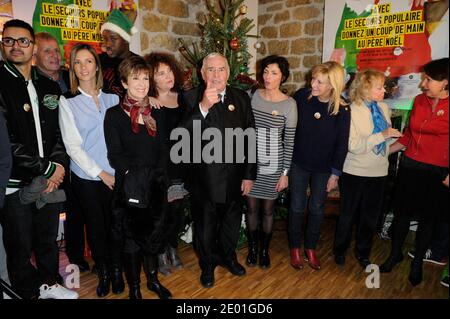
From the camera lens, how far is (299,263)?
2.47 metres

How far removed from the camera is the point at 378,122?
6.61ft

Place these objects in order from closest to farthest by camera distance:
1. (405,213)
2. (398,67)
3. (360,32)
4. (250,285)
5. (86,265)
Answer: (405,213) → (398,67) → (250,285) → (360,32) → (86,265)

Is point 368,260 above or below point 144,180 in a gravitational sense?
below

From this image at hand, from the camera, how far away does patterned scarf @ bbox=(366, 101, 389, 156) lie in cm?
200

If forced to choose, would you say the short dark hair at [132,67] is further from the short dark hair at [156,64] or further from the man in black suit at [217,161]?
the man in black suit at [217,161]

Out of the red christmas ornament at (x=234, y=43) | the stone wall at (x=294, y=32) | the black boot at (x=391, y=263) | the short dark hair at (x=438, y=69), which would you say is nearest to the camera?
the short dark hair at (x=438, y=69)

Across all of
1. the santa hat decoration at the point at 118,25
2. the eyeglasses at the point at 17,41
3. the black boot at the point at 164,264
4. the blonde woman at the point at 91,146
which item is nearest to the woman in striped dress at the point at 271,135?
the black boot at the point at 164,264

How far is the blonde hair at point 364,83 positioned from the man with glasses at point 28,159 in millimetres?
1935

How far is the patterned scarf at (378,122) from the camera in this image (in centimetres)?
200

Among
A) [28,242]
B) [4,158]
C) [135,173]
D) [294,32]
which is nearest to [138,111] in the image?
[135,173]

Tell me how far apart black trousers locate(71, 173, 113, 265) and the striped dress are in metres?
1.07
